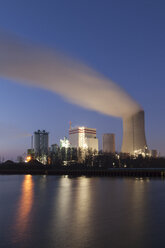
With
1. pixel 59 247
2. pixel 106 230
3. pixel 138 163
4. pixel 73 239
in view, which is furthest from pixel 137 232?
pixel 138 163

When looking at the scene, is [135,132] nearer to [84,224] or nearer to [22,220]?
[22,220]

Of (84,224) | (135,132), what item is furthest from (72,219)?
(135,132)

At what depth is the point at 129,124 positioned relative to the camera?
13875 cm

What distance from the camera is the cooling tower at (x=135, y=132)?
136 m

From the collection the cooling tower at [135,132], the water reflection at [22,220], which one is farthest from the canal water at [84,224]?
the cooling tower at [135,132]

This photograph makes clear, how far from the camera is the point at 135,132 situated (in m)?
137

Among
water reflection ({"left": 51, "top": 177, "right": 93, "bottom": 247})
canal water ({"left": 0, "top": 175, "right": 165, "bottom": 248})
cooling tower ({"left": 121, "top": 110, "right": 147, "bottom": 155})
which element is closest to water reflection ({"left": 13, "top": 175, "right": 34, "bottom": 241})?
canal water ({"left": 0, "top": 175, "right": 165, "bottom": 248})

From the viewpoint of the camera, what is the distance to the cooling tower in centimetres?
13638

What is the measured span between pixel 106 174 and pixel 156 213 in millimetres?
77923

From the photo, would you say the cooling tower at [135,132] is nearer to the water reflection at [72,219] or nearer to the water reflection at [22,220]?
the water reflection at [72,219]

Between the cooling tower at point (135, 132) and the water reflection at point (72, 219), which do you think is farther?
the cooling tower at point (135, 132)

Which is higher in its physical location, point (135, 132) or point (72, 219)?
point (135, 132)

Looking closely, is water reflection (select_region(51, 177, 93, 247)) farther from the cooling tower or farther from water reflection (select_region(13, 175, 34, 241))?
the cooling tower

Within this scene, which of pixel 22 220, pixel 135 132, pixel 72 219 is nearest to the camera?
pixel 22 220
